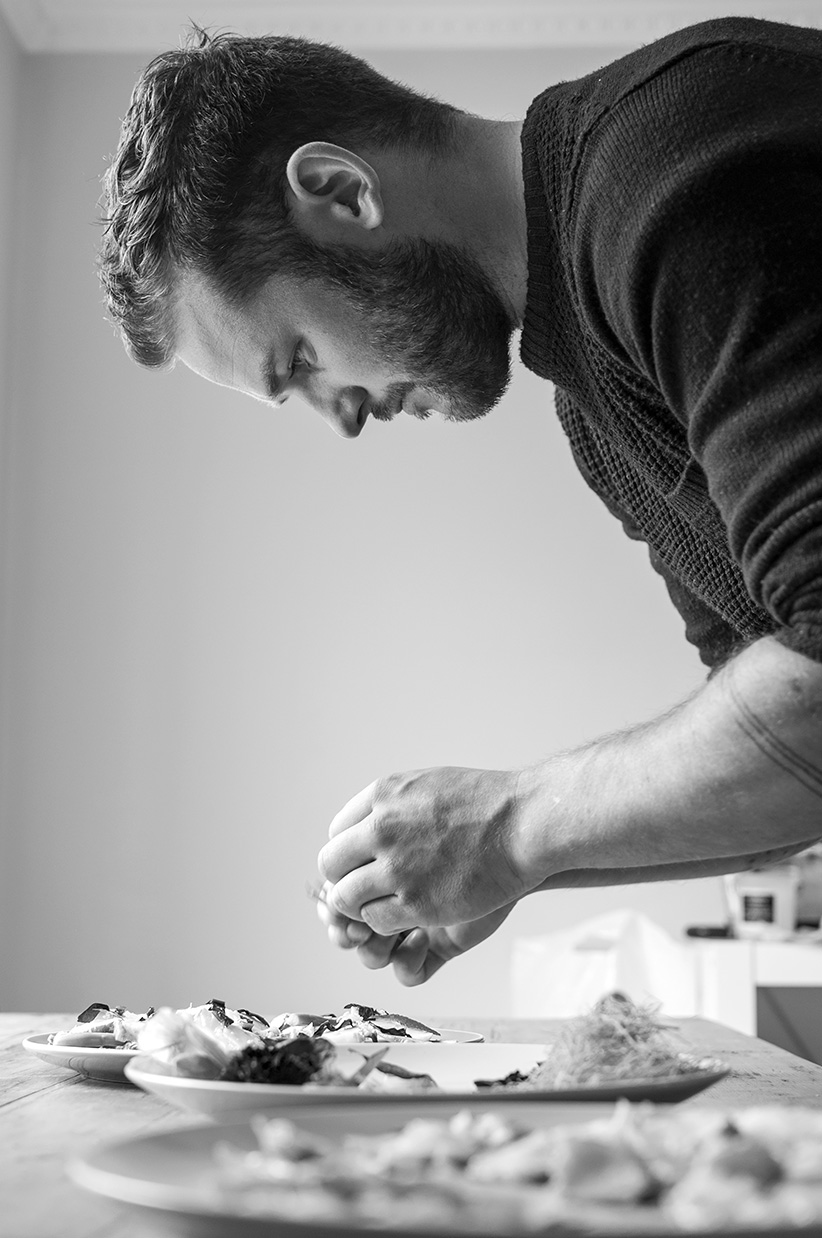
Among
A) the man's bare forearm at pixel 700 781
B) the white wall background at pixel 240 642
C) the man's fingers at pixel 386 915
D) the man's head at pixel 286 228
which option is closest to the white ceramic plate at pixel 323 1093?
the man's bare forearm at pixel 700 781

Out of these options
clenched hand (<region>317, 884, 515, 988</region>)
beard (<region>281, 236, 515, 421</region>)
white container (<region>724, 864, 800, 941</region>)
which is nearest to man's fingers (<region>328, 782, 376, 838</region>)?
clenched hand (<region>317, 884, 515, 988</region>)

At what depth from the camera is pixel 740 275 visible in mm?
602

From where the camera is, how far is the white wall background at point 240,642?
2.64m

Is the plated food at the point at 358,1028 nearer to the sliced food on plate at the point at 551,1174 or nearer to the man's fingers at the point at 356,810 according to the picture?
the man's fingers at the point at 356,810

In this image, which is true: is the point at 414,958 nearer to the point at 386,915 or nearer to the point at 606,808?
the point at 386,915

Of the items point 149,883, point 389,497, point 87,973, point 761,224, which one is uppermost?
point 389,497

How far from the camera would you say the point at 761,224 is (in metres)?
0.60

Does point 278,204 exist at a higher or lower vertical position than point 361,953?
higher

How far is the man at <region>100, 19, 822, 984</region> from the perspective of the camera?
60 cm

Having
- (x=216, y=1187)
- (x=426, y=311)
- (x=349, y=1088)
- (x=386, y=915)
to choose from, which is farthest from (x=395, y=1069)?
(x=426, y=311)

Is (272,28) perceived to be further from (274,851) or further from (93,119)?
(274,851)

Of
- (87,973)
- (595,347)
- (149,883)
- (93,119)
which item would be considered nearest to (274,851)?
(149,883)

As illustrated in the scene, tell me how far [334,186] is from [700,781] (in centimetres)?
47

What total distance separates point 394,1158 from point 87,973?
2.44 metres
